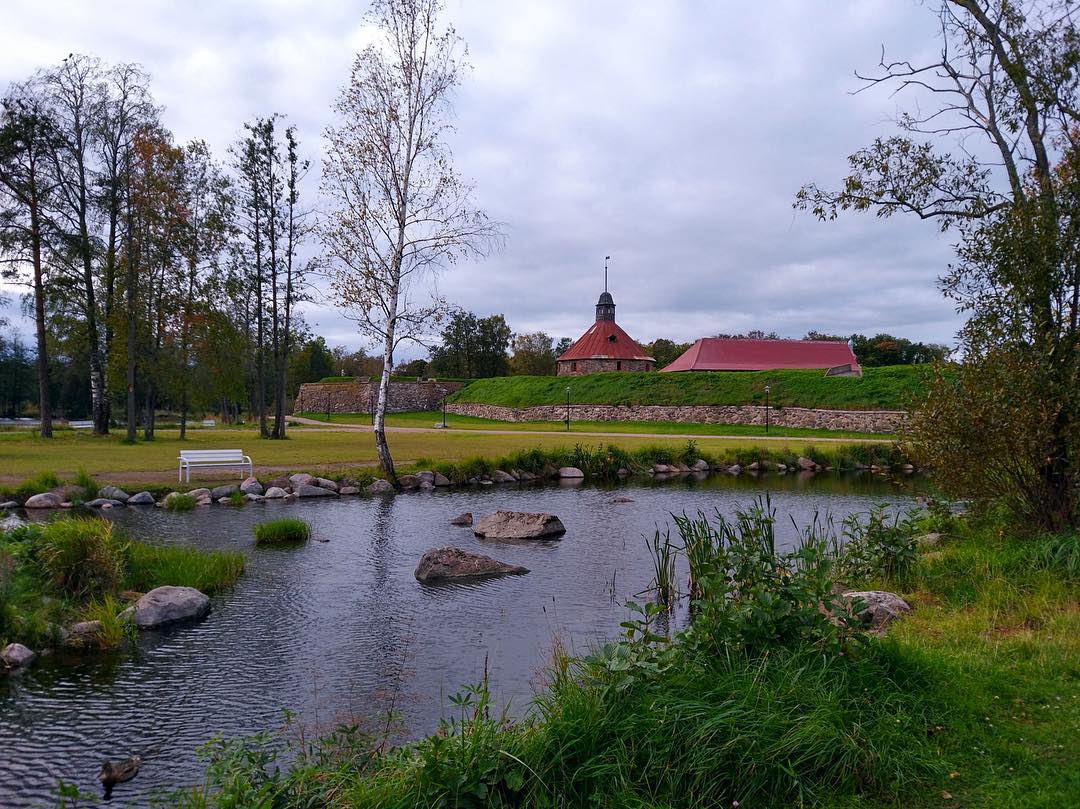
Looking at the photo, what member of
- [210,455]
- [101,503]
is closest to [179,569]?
[101,503]

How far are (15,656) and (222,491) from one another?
1106 cm

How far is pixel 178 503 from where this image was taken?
16859 millimetres

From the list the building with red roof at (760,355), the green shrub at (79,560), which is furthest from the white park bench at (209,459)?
the building with red roof at (760,355)

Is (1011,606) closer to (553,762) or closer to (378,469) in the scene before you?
(553,762)

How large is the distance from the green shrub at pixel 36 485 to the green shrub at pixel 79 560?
8533mm

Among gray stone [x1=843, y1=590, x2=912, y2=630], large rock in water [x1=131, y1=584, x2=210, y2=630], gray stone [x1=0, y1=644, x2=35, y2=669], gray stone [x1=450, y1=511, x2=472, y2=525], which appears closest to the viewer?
gray stone [x1=843, y1=590, x2=912, y2=630]

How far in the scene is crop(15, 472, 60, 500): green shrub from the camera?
16.6 metres

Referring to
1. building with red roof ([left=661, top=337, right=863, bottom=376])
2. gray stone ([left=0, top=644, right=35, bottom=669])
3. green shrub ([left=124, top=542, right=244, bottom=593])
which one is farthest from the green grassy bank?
gray stone ([left=0, top=644, right=35, bottom=669])

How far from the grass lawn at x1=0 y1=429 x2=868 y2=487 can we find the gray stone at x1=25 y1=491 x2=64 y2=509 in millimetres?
1407

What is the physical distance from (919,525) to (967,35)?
23.5 ft

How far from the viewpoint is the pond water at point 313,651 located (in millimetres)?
5883

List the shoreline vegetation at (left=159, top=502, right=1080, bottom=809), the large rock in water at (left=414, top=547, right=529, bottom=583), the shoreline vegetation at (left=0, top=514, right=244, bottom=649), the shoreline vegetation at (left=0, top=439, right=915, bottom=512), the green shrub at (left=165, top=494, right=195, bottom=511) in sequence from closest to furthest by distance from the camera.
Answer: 1. the shoreline vegetation at (left=159, top=502, right=1080, bottom=809)
2. the shoreline vegetation at (left=0, top=514, right=244, bottom=649)
3. the large rock in water at (left=414, top=547, right=529, bottom=583)
4. the green shrub at (left=165, top=494, right=195, bottom=511)
5. the shoreline vegetation at (left=0, top=439, right=915, bottom=512)

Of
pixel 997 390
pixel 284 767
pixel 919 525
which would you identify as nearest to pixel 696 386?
pixel 919 525

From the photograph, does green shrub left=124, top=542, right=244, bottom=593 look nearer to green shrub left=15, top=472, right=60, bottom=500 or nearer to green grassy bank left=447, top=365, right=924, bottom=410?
green shrub left=15, top=472, right=60, bottom=500
